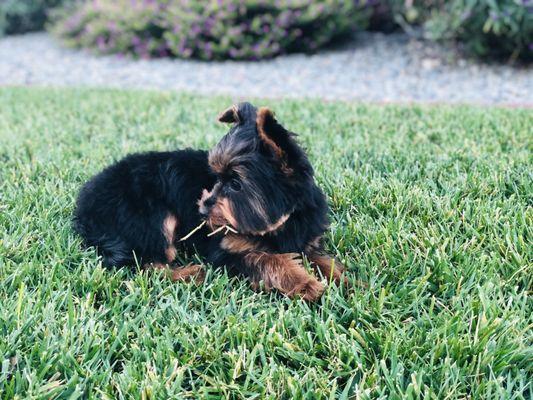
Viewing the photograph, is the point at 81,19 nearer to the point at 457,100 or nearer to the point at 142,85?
the point at 142,85

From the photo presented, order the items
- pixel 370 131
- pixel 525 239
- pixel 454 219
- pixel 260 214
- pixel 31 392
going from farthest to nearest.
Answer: pixel 370 131 < pixel 454 219 < pixel 525 239 < pixel 260 214 < pixel 31 392

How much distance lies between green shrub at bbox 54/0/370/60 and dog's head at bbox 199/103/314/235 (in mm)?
8487

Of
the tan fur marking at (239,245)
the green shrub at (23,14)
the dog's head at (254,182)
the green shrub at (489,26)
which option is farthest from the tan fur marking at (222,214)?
the green shrub at (23,14)

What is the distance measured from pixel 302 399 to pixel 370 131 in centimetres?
400

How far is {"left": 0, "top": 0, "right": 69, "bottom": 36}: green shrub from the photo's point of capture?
15.0 metres

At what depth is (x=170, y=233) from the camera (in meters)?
3.24

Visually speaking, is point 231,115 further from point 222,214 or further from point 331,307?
point 331,307

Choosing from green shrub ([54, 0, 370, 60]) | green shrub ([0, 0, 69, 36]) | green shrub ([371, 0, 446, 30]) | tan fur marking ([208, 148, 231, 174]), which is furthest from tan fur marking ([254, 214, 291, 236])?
green shrub ([0, 0, 69, 36])

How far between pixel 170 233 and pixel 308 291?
96 cm

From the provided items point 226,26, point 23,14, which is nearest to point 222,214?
point 226,26

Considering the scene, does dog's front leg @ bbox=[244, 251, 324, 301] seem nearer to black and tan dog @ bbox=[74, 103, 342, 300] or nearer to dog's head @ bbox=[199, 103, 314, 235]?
black and tan dog @ bbox=[74, 103, 342, 300]

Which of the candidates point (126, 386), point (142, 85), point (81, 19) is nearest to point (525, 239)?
point (126, 386)

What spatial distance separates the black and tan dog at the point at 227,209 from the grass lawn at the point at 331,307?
0.13 meters

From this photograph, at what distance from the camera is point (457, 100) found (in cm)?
827
